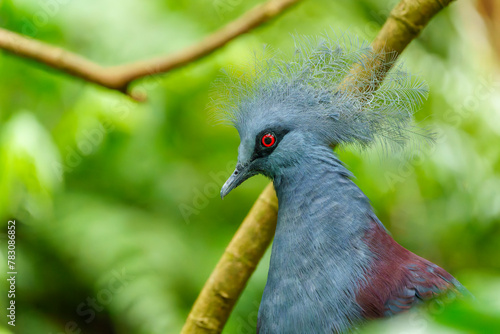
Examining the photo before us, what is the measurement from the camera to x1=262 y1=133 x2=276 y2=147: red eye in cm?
159

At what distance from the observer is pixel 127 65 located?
5.23 ft

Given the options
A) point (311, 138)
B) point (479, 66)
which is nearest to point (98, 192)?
point (311, 138)

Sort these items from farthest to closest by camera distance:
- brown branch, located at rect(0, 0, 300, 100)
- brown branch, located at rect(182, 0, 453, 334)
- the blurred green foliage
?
the blurred green foliage → brown branch, located at rect(182, 0, 453, 334) → brown branch, located at rect(0, 0, 300, 100)

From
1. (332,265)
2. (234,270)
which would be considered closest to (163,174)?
(234,270)

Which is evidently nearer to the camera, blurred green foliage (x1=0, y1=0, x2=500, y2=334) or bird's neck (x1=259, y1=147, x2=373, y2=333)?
bird's neck (x1=259, y1=147, x2=373, y2=333)

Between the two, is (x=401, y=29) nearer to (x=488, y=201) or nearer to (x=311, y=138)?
(x=311, y=138)

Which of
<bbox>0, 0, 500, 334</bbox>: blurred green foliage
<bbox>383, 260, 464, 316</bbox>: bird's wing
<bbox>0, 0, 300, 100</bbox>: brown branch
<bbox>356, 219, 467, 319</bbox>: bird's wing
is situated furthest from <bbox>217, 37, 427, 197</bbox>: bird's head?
<bbox>0, 0, 500, 334</bbox>: blurred green foliage

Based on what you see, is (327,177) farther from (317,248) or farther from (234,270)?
(234,270)

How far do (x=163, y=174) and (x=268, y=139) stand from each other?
5.65ft

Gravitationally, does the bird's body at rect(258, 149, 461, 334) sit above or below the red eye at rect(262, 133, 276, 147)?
below

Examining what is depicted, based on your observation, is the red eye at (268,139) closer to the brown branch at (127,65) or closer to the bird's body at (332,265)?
the bird's body at (332,265)

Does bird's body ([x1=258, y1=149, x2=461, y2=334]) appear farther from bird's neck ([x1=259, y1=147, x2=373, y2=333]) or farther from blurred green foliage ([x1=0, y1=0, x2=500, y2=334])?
blurred green foliage ([x1=0, y1=0, x2=500, y2=334])

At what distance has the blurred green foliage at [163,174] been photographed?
2.77 meters

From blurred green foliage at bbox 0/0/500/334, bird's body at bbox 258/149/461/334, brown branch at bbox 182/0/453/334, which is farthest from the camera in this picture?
blurred green foliage at bbox 0/0/500/334
